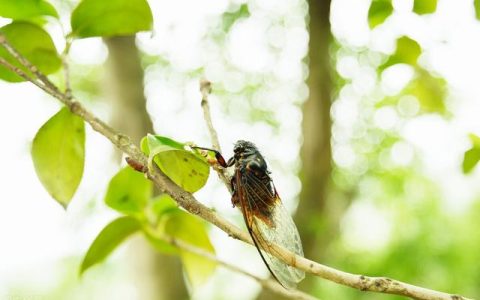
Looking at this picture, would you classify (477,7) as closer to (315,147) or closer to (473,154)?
(473,154)

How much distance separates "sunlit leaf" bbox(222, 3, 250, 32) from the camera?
3033 mm

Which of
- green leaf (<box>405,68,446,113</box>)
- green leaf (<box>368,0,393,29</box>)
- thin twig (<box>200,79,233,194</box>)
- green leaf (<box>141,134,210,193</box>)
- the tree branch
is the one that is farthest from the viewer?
green leaf (<box>405,68,446,113</box>)

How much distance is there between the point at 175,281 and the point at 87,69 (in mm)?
2882

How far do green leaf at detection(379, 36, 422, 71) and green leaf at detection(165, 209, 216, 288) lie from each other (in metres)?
0.39

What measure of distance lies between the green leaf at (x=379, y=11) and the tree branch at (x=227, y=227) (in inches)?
15.4

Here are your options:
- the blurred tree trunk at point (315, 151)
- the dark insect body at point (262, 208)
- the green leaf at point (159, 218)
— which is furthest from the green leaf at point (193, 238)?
the blurred tree trunk at point (315, 151)

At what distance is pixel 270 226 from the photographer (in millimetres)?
674

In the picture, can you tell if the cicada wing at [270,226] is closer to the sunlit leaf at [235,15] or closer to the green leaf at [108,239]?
the green leaf at [108,239]

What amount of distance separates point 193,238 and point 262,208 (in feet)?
0.61

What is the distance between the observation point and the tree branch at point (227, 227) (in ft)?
1.39

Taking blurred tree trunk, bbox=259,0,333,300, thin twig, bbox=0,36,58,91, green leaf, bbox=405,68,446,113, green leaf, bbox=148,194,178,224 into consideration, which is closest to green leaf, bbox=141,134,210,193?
thin twig, bbox=0,36,58,91

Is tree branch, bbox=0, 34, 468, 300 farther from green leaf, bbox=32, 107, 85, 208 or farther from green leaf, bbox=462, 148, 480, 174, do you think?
green leaf, bbox=462, 148, 480, 174

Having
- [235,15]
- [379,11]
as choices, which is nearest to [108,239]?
[379,11]

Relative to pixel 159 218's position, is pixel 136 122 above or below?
below
